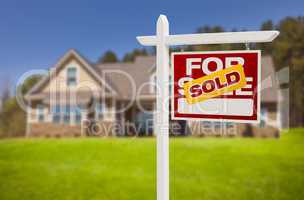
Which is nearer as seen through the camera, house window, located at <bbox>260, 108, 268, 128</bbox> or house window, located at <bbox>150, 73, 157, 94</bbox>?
house window, located at <bbox>260, 108, 268, 128</bbox>

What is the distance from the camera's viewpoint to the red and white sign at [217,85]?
2256 millimetres

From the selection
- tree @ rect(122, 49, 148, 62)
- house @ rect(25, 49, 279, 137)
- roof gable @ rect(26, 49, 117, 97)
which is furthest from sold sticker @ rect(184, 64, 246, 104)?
tree @ rect(122, 49, 148, 62)

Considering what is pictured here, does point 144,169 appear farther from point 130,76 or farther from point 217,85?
point 130,76

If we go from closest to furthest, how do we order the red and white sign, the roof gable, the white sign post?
1. the red and white sign
2. the white sign post
3. the roof gable

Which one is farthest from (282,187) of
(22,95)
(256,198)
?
(22,95)

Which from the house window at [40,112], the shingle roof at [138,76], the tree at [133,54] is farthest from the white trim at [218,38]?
the tree at [133,54]

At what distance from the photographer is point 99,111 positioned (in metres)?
12.1

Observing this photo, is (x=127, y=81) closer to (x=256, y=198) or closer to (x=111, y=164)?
(x=111, y=164)

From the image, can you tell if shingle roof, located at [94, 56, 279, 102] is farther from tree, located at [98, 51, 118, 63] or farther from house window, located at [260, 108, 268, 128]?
tree, located at [98, 51, 118, 63]

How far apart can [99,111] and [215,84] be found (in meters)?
10.1

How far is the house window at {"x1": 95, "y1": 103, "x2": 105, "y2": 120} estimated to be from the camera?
39.5ft

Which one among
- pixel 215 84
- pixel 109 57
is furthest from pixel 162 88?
pixel 109 57

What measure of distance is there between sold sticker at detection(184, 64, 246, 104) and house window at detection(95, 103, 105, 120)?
9901 mm

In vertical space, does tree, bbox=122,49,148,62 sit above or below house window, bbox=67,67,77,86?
above
